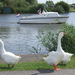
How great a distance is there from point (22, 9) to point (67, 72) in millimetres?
71652

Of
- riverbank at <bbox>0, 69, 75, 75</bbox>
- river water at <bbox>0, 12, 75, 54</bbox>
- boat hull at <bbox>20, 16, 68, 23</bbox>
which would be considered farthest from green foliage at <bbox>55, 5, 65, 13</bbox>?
riverbank at <bbox>0, 69, 75, 75</bbox>

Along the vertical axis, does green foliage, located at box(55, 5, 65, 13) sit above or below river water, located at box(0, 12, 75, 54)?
above

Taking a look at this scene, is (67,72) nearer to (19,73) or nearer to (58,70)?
(58,70)

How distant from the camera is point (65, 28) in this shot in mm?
10273

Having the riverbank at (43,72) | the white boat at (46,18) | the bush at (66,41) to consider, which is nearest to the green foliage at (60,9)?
the white boat at (46,18)

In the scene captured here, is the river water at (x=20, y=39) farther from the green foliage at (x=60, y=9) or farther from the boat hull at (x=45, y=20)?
the green foliage at (x=60, y=9)

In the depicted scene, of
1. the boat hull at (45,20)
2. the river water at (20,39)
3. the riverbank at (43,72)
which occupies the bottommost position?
the river water at (20,39)

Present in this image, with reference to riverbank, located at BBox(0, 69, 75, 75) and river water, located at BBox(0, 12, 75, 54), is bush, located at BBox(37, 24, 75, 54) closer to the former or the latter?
river water, located at BBox(0, 12, 75, 54)

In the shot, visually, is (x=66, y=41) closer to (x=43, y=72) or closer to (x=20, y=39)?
(x=43, y=72)

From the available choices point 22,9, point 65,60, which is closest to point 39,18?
point 65,60

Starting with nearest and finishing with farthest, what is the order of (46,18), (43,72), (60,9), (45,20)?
(43,72)
(46,18)
(45,20)
(60,9)

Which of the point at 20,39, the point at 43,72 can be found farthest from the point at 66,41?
the point at 20,39

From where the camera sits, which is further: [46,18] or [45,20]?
[45,20]

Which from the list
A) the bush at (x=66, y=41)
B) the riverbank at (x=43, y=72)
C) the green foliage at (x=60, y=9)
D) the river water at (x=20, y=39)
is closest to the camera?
the riverbank at (x=43, y=72)
